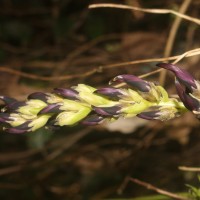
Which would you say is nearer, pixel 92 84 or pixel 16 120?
pixel 16 120

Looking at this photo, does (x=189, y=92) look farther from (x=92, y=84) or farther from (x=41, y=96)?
(x=92, y=84)

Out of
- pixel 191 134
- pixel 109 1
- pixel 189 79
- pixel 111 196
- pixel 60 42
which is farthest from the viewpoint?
pixel 60 42

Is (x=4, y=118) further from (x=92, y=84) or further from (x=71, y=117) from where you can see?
(x=92, y=84)

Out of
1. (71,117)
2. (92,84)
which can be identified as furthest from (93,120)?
(92,84)

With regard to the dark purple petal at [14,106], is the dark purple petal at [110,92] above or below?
below

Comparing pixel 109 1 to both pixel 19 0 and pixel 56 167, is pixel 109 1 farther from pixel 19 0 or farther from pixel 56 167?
pixel 56 167

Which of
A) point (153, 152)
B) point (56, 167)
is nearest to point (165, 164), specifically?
point (153, 152)

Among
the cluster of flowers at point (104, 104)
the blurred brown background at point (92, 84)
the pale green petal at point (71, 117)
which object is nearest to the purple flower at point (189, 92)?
the cluster of flowers at point (104, 104)

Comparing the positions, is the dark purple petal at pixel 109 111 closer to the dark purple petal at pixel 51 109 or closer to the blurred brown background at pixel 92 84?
the dark purple petal at pixel 51 109

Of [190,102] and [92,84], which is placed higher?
[92,84]
